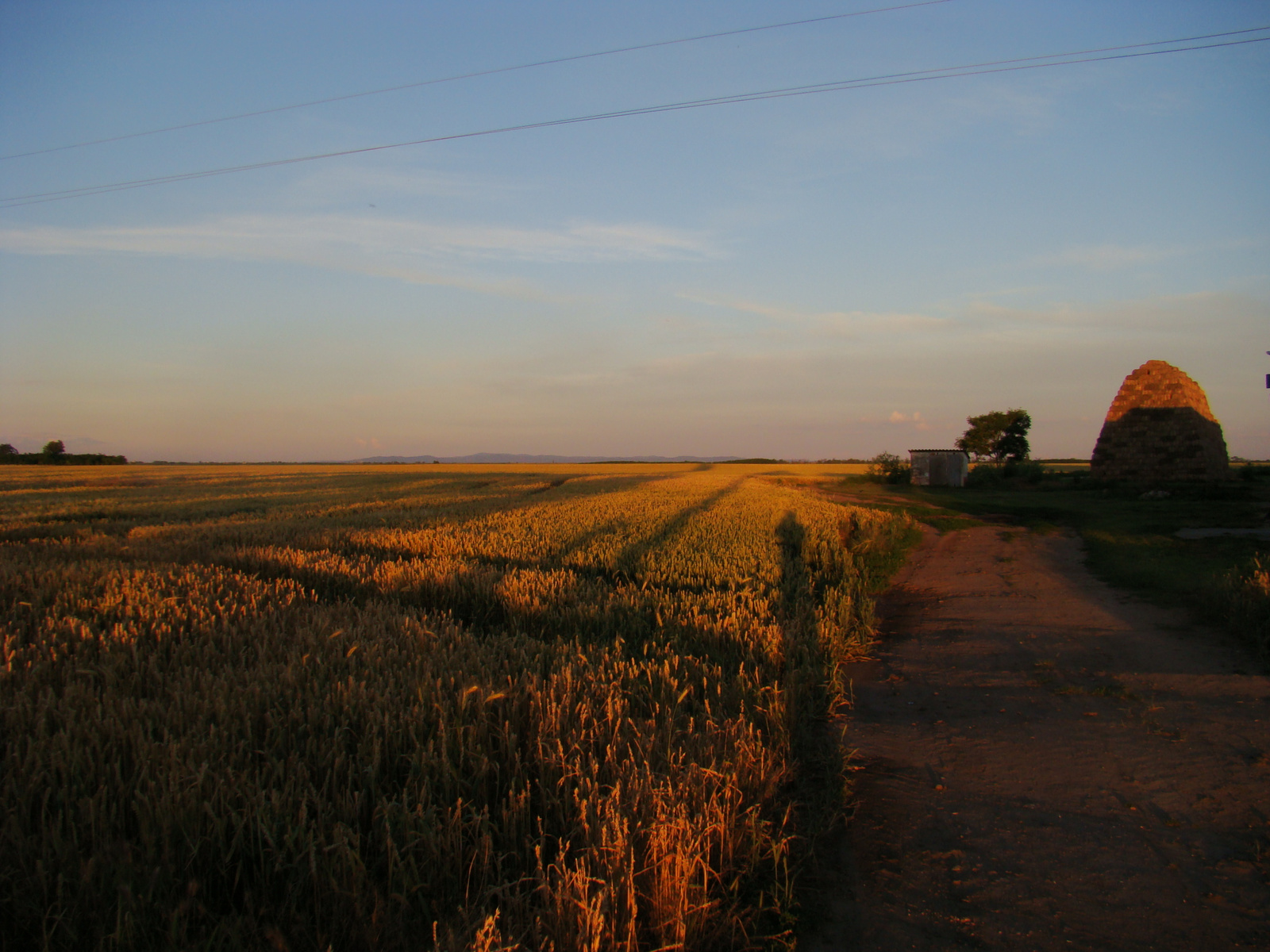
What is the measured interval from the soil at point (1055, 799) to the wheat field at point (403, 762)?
17.8 inches

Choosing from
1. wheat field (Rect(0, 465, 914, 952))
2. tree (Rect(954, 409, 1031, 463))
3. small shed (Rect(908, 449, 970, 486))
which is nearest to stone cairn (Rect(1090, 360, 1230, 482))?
small shed (Rect(908, 449, 970, 486))

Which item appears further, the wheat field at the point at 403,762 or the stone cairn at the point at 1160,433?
the stone cairn at the point at 1160,433

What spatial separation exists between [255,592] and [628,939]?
5.63 metres

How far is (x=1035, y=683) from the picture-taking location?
19.0ft

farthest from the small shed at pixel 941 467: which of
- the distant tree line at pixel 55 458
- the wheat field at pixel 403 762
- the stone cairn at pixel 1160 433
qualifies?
the distant tree line at pixel 55 458

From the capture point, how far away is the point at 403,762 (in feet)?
10.3

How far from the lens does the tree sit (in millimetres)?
86375

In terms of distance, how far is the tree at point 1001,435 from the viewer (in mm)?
86375

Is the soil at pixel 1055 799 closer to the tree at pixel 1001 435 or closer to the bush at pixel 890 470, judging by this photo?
the bush at pixel 890 470

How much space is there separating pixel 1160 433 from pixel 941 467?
10735mm

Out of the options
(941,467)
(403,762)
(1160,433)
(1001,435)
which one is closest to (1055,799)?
(403,762)

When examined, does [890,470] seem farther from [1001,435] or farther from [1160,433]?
[1001,435]

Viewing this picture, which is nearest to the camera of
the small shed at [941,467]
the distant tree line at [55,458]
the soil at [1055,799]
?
the soil at [1055,799]

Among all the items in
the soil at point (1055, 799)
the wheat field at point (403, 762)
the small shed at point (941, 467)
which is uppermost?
the small shed at point (941, 467)
